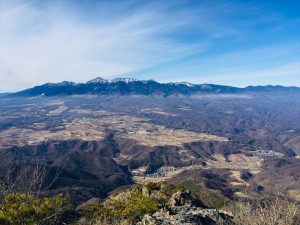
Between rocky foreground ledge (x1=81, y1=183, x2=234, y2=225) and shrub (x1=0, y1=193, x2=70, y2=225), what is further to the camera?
rocky foreground ledge (x1=81, y1=183, x2=234, y2=225)

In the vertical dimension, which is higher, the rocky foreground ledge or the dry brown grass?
the dry brown grass

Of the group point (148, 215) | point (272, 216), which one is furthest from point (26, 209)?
point (272, 216)

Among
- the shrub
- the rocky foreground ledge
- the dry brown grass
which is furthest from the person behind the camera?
the rocky foreground ledge

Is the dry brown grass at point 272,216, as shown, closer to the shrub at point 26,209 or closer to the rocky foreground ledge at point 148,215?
the rocky foreground ledge at point 148,215

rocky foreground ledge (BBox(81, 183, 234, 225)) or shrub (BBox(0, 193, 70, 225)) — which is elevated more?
shrub (BBox(0, 193, 70, 225))

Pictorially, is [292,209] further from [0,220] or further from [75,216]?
[75,216]

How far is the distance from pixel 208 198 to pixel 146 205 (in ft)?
298

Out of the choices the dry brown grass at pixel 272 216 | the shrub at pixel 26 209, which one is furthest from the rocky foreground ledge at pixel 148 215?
the shrub at pixel 26 209

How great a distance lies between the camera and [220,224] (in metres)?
18.2

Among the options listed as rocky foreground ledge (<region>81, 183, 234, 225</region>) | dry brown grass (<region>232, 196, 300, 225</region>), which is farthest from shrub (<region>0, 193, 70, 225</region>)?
dry brown grass (<region>232, 196, 300, 225</region>)

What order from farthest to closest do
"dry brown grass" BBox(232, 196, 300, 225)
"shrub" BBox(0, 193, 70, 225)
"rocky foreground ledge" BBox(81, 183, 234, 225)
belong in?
"rocky foreground ledge" BBox(81, 183, 234, 225) → "dry brown grass" BBox(232, 196, 300, 225) → "shrub" BBox(0, 193, 70, 225)

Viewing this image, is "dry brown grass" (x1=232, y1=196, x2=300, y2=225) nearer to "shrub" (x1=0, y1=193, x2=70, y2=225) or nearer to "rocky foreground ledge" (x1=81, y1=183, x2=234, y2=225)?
"rocky foreground ledge" (x1=81, y1=183, x2=234, y2=225)

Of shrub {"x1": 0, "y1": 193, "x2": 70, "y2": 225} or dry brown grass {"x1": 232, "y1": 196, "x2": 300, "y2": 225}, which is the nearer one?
shrub {"x1": 0, "y1": 193, "x2": 70, "y2": 225}

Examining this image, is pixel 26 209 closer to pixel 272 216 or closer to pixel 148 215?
pixel 148 215
